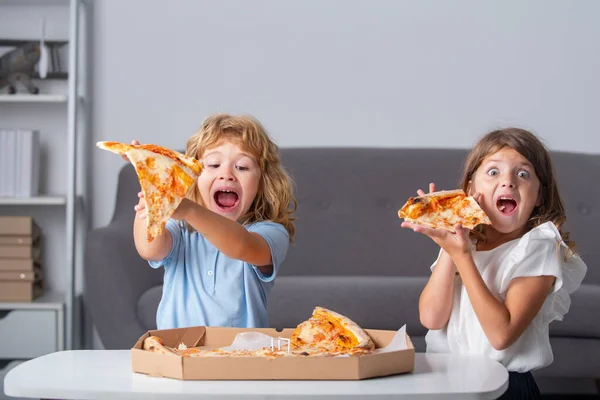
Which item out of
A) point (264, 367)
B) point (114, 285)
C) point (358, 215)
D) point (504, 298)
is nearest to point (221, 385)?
point (264, 367)

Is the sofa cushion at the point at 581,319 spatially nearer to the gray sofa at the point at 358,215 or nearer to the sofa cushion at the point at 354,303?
the gray sofa at the point at 358,215

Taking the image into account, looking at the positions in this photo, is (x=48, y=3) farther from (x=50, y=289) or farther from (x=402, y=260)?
(x=402, y=260)

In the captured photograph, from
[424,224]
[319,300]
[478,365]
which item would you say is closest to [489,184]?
[424,224]

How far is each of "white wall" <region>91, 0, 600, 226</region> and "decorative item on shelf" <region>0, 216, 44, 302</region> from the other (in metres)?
0.51

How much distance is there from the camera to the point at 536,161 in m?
1.54

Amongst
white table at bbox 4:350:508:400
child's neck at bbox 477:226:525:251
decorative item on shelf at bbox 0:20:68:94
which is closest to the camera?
white table at bbox 4:350:508:400

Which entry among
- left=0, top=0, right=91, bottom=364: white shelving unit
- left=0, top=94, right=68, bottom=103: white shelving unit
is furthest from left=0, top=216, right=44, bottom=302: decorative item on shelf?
left=0, top=94, right=68, bottom=103: white shelving unit

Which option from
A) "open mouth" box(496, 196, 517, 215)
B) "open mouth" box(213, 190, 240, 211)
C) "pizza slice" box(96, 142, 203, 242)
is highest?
"pizza slice" box(96, 142, 203, 242)

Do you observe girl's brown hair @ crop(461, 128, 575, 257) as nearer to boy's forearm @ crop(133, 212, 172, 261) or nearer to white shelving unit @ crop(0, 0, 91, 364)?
boy's forearm @ crop(133, 212, 172, 261)

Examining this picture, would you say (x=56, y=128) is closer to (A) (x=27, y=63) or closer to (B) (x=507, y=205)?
(A) (x=27, y=63)

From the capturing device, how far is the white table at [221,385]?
977mm

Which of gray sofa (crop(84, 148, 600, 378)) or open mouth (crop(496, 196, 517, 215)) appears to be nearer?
open mouth (crop(496, 196, 517, 215))

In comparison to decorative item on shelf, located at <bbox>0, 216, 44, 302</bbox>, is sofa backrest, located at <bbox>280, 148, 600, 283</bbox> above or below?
above

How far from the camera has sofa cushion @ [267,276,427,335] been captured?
2418 millimetres
